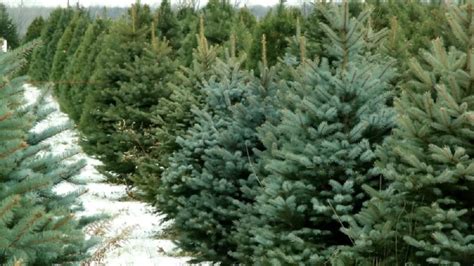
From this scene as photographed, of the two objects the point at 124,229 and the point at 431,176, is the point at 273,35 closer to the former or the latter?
the point at 124,229

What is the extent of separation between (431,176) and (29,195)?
2187 mm

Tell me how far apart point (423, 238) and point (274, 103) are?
98.7 inches

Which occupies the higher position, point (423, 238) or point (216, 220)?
point (423, 238)

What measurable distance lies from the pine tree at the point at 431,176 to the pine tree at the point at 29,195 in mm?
1798

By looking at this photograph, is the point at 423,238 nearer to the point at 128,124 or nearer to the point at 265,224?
the point at 265,224

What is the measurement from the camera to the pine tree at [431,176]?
4457mm

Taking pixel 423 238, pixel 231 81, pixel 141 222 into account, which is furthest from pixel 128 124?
pixel 423 238

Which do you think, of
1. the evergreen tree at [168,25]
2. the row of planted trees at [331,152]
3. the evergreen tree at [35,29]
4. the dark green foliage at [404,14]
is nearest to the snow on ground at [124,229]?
the row of planted trees at [331,152]

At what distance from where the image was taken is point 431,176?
4449mm

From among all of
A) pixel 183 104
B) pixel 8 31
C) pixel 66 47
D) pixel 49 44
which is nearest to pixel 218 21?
pixel 183 104

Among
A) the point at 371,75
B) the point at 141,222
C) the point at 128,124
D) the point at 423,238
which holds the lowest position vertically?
the point at 141,222

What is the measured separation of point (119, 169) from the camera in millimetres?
12477

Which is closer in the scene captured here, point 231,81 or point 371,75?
point 371,75

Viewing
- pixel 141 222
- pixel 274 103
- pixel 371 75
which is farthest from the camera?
pixel 141 222
